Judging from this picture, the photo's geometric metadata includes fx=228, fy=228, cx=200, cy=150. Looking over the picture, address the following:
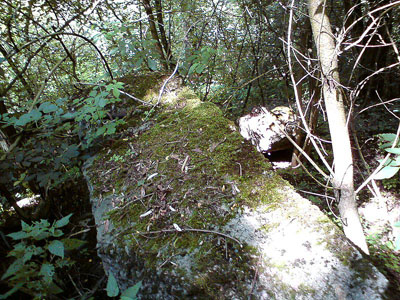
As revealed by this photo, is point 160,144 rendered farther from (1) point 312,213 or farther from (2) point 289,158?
(2) point 289,158

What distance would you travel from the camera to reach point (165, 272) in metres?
1.28

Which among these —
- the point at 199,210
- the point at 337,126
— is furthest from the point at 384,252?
the point at 199,210

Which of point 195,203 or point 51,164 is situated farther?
point 51,164

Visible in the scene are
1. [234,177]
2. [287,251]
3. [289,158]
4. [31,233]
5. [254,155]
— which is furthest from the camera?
[289,158]

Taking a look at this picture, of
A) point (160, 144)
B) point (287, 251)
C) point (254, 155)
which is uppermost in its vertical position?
point (160, 144)

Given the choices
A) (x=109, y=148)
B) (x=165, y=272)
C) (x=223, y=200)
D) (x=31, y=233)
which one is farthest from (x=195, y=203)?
(x=109, y=148)

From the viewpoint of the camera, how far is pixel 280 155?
15.4ft

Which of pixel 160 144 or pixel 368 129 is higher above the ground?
pixel 160 144

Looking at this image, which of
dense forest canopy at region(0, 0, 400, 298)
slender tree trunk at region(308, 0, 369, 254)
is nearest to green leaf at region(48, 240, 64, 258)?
dense forest canopy at region(0, 0, 400, 298)

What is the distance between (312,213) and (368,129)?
4.52 m

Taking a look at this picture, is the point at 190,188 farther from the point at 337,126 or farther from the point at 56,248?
the point at 337,126

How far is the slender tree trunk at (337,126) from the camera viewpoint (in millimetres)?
1547

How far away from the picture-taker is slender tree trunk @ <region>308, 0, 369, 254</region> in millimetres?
1547

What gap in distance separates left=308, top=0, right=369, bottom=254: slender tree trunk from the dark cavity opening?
3.05 meters
